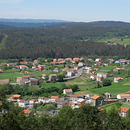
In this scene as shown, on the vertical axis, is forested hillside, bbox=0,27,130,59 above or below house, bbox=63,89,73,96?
above

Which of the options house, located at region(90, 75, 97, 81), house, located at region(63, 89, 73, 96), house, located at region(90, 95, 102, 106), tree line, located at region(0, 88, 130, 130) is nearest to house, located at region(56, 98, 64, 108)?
house, located at region(90, 95, 102, 106)

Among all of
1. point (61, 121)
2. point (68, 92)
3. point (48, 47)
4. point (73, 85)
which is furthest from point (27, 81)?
point (48, 47)

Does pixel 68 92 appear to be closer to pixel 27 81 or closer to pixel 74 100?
pixel 74 100

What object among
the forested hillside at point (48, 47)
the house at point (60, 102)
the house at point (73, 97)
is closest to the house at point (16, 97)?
the house at point (60, 102)

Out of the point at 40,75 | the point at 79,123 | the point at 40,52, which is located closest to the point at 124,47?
the point at 40,52

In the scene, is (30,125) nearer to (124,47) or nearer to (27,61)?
(27,61)

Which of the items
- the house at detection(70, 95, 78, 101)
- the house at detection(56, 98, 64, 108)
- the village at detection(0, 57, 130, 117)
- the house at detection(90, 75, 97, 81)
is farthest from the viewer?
the house at detection(90, 75, 97, 81)

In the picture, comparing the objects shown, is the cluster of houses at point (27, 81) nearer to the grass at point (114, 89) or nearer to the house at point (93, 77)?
the grass at point (114, 89)

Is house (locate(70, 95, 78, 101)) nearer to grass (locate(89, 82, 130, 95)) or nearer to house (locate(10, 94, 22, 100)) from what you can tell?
grass (locate(89, 82, 130, 95))

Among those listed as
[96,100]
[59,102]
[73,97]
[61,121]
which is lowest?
[73,97]
